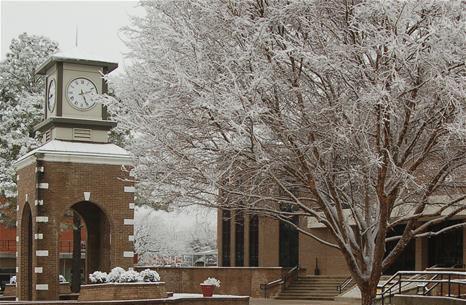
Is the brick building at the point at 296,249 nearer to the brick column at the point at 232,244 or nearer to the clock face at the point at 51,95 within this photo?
the brick column at the point at 232,244

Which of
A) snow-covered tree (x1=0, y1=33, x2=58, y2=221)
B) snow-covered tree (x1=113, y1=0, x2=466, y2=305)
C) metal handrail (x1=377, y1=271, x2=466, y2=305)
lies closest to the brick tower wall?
metal handrail (x1=377, y1=271, x2=466, y2=305)

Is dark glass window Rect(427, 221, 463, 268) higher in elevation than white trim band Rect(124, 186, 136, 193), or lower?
lower

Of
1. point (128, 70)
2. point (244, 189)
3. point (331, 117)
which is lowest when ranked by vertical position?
point (244, 189)

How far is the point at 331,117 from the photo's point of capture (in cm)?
1606

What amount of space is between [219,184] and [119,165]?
404 inches

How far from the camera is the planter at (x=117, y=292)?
2358 centimetres

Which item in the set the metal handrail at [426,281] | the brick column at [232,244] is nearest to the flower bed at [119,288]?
the metal handrail at [426,281]

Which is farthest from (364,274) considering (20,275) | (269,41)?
(20,275)

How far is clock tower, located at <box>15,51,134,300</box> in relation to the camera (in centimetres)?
2603

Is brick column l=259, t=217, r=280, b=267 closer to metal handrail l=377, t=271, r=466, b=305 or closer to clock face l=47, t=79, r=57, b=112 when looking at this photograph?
metal handrail l=377, t=271, r=466, b=305

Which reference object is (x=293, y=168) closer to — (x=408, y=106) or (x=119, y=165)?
(x=408, y=106)

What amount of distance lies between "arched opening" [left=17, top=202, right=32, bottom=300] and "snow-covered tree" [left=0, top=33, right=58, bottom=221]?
8313mm

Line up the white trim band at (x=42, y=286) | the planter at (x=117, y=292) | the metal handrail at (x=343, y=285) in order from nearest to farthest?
the planter at (x=117, y=292) → the white trim band at (x=42, y=286) → the metal handrail at (x=343, y=285)

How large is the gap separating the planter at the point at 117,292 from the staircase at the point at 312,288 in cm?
1710
